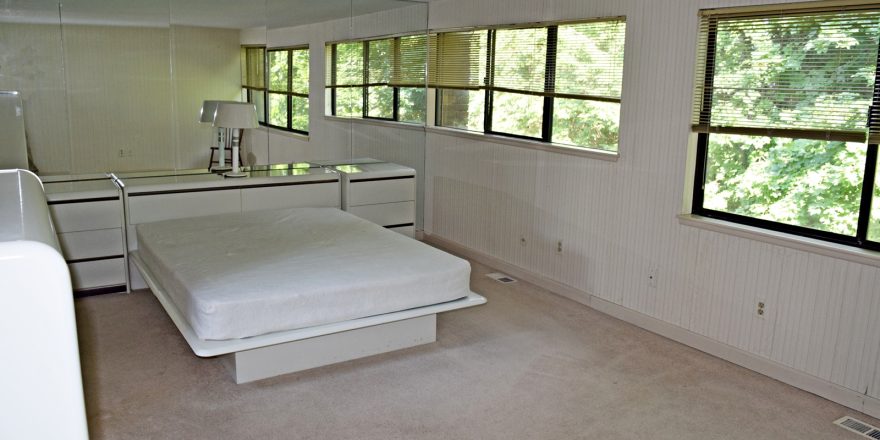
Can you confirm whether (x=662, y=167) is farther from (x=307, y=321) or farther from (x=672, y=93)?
(x=307, y=321)

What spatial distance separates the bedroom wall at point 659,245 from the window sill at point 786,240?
3 centimetres

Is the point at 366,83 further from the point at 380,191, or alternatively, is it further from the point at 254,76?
the point at 254,76

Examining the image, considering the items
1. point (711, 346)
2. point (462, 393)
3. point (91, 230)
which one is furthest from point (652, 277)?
point (91, 230)

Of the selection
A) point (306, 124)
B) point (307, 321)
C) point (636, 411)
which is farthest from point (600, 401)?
point (306, 124)

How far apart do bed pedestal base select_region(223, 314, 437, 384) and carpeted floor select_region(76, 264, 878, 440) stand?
6 centimetres

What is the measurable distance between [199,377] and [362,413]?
90cm

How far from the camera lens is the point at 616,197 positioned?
4.39m

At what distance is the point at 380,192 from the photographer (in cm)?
539

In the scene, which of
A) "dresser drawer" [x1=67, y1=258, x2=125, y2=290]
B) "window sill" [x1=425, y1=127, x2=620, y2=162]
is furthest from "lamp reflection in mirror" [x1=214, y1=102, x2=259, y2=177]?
"window sill" [x1=425, y1=127, x2=620, y2=162]

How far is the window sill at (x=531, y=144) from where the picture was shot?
4.46 metres

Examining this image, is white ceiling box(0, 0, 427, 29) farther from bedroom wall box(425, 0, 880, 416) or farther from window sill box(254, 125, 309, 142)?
bedroom wall box(425, 0, 880, 416)

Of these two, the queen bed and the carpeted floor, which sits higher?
the queen bed

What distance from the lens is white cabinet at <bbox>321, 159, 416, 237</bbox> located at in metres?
5.27

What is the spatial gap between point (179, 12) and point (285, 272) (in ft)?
7.01
